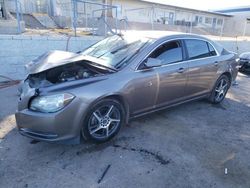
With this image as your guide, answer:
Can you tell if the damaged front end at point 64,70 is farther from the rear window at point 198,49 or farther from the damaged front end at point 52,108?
the rear window at point 198,49

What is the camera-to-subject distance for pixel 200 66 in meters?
4.53

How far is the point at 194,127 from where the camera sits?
4.19m

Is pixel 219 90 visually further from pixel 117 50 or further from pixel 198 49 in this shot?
pixel 117 50

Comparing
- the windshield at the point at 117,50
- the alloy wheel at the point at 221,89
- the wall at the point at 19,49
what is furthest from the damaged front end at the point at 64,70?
the wall at the point at 19,49

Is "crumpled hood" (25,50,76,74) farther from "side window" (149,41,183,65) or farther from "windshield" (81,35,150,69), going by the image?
"side window" (149,41,183,65)

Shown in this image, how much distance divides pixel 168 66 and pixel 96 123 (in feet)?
5.13

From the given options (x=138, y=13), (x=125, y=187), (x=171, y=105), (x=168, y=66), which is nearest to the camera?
(x=125, y=187)

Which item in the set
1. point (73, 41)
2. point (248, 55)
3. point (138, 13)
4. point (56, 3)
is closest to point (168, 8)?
point (138, 13)

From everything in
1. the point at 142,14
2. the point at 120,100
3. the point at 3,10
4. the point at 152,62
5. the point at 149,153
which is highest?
the point at 142,14

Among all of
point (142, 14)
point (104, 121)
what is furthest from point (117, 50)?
point (142, 14)

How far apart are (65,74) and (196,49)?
259 centimetres

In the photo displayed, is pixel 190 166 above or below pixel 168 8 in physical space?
below

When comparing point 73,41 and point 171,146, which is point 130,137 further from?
point 73,41

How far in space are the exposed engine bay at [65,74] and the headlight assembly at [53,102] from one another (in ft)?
1.17
